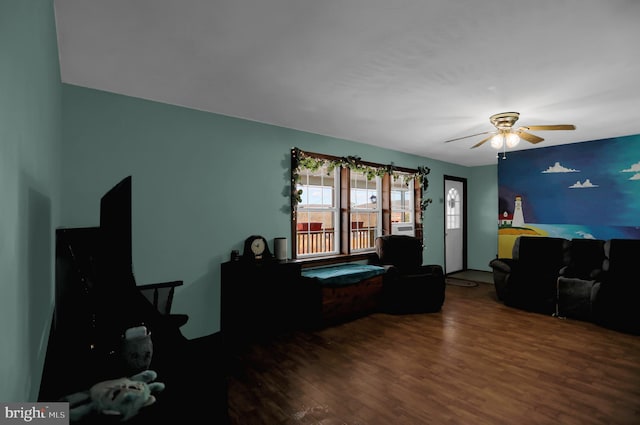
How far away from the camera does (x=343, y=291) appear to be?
165 inches

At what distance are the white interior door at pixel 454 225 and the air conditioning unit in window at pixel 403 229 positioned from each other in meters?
1.17

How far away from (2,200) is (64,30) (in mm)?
1949

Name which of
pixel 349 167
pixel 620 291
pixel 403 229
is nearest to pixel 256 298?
pixel 349 167

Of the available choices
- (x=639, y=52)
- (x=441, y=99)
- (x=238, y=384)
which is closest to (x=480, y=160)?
(x=441, y=99)

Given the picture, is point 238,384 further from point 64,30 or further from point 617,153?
point 617,153

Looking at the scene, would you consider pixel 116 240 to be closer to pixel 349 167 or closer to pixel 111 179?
pixel 111 179

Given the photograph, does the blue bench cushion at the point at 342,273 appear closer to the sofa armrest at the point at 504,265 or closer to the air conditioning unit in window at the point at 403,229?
the air conditioning unit in window at the point at 403,229

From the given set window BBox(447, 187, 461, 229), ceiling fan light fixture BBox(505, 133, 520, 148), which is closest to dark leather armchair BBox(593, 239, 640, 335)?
ceiling fan light fixture BBox(505, 133, 520, 148)

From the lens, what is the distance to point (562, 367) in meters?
2.96

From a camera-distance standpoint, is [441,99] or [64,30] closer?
[64,30]

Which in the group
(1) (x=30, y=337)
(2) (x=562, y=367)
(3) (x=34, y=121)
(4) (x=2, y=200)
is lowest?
(2) (x=562, y=367)

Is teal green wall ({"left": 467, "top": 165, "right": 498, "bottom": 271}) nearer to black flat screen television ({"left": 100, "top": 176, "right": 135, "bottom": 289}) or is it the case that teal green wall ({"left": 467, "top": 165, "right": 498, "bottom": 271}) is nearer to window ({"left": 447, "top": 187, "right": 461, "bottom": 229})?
window ({"left": 447, "top": 187, "right": 461, "bottom": 229})

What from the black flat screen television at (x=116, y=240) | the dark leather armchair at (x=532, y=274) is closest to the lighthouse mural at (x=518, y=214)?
the dark leather armchair at (x=532, y=274)

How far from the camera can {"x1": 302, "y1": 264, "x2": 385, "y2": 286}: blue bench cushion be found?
4094mm
